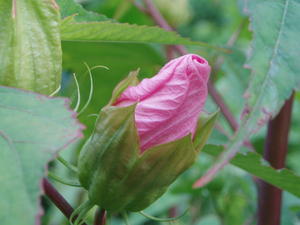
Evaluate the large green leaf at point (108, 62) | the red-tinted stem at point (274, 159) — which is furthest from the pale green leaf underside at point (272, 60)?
the large green leaf at point (108, 62)

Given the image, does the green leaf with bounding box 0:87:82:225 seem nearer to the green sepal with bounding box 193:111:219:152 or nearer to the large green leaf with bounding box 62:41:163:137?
the green sepal with bounding box 193:111:219:152

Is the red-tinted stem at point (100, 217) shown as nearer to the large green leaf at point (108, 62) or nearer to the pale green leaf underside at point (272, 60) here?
the pale green leaf underside at point (272, 60)

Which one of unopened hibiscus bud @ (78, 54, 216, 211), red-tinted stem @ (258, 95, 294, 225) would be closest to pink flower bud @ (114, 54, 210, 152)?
unopened hibiscus bud @ (78, 54, 216, 211)

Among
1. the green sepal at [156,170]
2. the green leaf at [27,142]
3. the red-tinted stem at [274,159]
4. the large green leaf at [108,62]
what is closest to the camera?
the green leaf at [27,142]

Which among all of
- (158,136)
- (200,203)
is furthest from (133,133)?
(200,203)

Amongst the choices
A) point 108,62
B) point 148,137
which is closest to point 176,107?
point 148,137

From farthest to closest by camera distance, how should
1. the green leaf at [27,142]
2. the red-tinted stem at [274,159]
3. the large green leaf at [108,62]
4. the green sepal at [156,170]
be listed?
the large green leaf at [108,62]
the red-tinted stem at [274,159]
the green sepal at [156,170]
the green leaf at [27,142]
